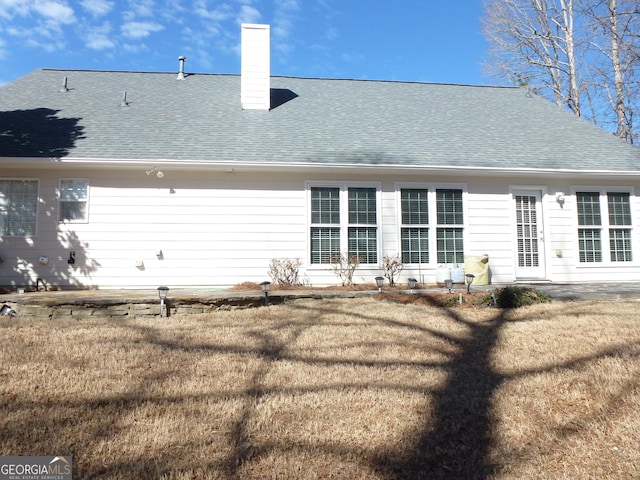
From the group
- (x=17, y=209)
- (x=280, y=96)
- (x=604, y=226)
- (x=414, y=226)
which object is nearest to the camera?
(x=17, y=209)

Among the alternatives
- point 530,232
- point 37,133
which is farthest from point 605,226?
point 37,133

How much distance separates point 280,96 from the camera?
12.4 meters

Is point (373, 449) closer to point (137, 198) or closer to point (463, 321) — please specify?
point (463, 321)

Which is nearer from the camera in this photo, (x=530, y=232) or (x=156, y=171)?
(x=156, y=171)

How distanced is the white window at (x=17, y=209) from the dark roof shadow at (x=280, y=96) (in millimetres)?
6184

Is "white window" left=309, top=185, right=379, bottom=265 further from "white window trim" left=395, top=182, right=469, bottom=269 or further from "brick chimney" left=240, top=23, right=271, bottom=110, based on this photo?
"brick chimney" left=240, top=23, right=271, bottom=110

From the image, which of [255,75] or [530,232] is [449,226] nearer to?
[530,232]

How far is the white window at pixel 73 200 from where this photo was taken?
8742 mm

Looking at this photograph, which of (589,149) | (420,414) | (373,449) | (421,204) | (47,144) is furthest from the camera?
(589,149)

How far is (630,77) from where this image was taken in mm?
17703

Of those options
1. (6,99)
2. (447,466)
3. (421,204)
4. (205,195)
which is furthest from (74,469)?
(6,99)

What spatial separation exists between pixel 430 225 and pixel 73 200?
25.2 feet

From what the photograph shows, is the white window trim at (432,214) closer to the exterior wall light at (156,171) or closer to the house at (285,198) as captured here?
the house at (285,198)

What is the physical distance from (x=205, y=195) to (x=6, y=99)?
21.5ft
